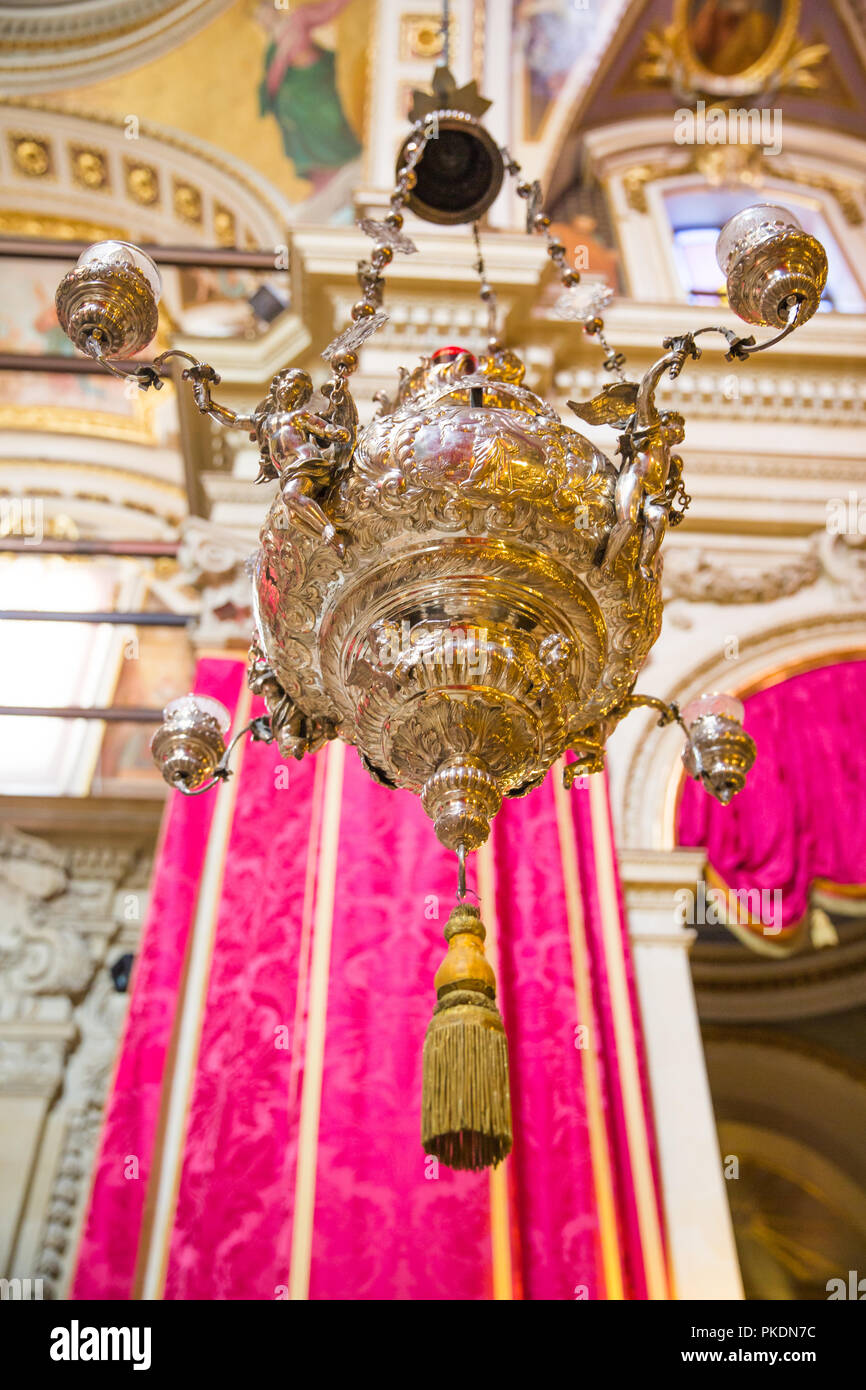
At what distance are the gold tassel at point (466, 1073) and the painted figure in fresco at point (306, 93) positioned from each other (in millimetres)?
6590

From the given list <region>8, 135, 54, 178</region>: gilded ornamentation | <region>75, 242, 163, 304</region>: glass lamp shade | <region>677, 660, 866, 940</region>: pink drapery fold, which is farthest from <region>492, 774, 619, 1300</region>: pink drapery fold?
<region>8, 135, 54, 178</region>: gilded ornamentation

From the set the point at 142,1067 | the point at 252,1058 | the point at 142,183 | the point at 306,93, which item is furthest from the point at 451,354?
the point at 142,183

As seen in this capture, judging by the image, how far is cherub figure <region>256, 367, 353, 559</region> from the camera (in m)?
1.66

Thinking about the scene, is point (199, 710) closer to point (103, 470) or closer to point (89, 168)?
point (103, 470)

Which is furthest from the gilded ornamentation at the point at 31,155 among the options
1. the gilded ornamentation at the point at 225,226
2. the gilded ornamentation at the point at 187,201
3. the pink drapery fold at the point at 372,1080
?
the pink drapery fold at the point at 372,1080

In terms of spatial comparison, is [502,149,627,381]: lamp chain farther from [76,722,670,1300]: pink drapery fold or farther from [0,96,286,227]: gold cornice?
[0,96,286,227]: gold cornice

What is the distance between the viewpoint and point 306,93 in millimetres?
6973

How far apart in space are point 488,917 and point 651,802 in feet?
3.07

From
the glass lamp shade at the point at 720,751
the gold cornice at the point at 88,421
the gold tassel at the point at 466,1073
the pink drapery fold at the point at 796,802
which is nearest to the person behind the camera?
the gold tassel at the point at 466,1073

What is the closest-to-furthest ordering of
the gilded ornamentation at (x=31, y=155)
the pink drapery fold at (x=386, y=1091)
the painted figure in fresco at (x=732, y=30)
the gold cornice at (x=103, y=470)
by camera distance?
the pink drapery fold at (x=386, y=1091) → the painted figure in fresco at (x=732, y=30) → the gilded ornamentation at (x=31, y=155) → the gold cornice at (x=103, y=470)

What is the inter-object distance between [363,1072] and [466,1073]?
4.20 ft

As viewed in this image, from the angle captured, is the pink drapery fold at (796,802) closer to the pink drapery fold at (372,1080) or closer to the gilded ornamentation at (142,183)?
the pink drapery fold at (372,1080)

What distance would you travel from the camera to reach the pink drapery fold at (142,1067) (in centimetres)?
269

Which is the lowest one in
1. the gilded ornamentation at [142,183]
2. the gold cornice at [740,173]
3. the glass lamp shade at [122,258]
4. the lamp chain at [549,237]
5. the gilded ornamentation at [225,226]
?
the glass lamp shade at [122,258]
